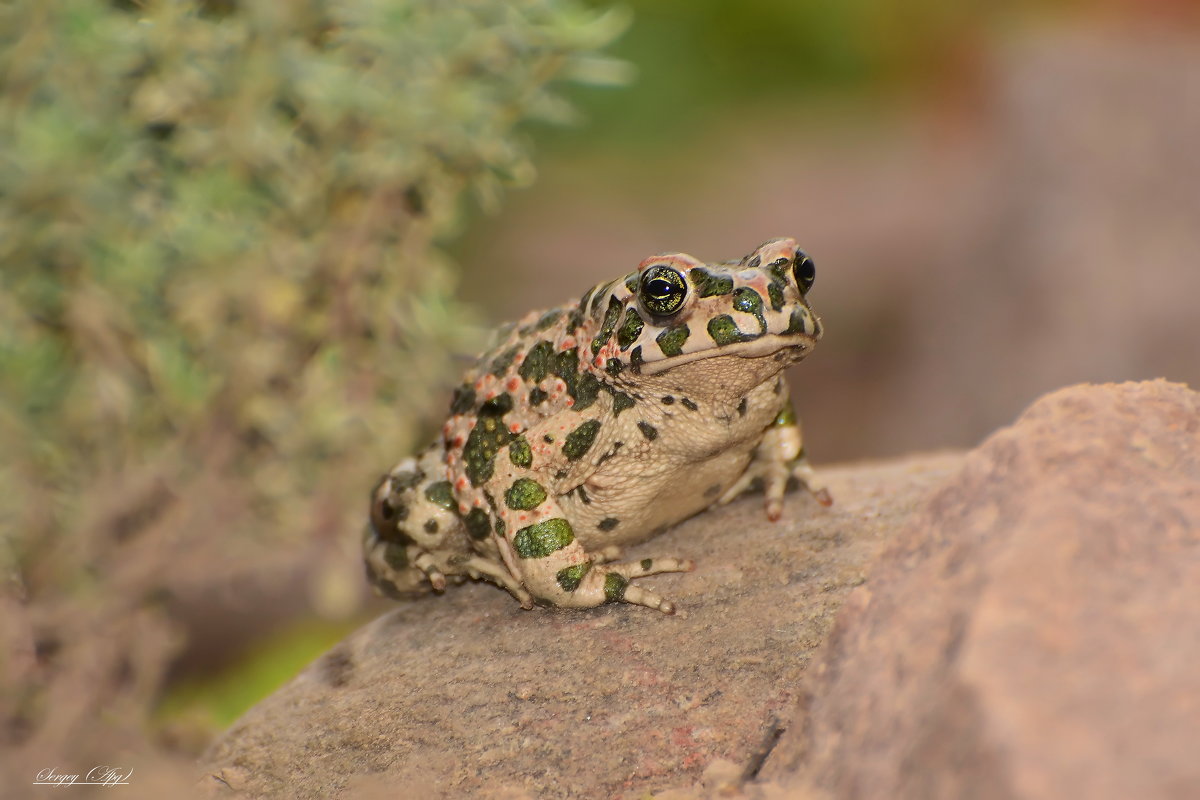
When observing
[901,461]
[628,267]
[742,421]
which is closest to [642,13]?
[628,267]

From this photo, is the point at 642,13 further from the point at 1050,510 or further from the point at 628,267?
the point at 1050,510

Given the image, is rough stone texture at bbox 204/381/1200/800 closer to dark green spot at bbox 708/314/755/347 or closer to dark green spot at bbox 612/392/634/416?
dark green spot at bbox 612/392/634/416

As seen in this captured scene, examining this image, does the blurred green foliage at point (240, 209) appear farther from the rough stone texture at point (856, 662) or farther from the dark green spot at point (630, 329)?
the dark green spot at point (630, 329)

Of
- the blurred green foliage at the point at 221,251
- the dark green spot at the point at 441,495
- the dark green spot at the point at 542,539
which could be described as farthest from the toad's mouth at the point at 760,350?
the blurred green foliage at the point at 221,251


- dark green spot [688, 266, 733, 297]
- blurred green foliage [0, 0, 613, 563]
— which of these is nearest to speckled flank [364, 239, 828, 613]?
dark green spot [688, 266, 733, 297]

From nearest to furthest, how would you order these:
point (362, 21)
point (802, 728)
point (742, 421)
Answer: point (802, 728) < point (742, 421) < point (362, 21)

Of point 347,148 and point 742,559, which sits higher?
point 347,148

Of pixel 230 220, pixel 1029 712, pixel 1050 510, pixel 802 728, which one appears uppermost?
pixel 230 220
